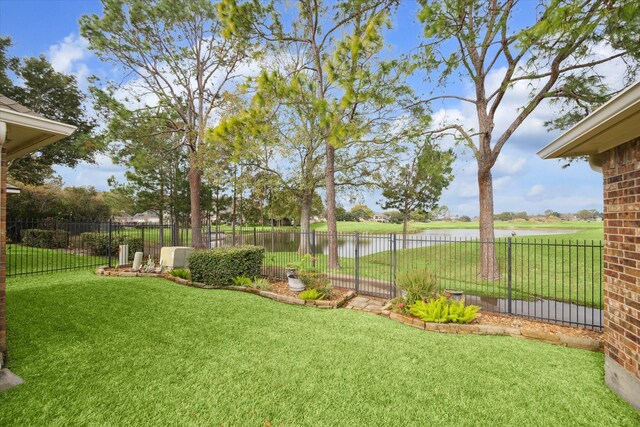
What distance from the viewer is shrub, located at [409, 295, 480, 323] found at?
5.32 m

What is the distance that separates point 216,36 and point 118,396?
1703 cm

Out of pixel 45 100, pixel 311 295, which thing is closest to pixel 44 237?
pixel 45 100

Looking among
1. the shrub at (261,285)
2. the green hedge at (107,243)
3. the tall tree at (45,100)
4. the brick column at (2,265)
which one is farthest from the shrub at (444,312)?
the tall tree at (45,100)

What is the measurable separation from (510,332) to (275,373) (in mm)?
4232

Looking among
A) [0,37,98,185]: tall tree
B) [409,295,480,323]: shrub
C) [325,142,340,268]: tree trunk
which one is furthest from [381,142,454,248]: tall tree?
[0,37,98,185]: tall tree

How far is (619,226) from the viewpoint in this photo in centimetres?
322

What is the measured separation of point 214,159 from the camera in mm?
14281

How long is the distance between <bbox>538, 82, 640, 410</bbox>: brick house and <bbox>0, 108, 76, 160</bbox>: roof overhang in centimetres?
587

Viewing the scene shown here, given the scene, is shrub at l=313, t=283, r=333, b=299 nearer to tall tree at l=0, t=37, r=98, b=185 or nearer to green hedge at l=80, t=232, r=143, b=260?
green hedge at l=80, t=232, r=143, b=260

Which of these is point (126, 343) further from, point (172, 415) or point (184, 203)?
point (184, 203)

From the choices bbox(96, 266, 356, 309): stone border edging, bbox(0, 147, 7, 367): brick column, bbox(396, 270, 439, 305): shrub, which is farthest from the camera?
bbox(96, 266, 356, 309): stone border edging

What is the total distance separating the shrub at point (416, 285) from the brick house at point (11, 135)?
6233 mm

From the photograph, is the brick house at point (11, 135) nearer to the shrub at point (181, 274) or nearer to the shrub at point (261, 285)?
the shrub at point (261, 285)

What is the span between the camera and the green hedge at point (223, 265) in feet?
26.2
